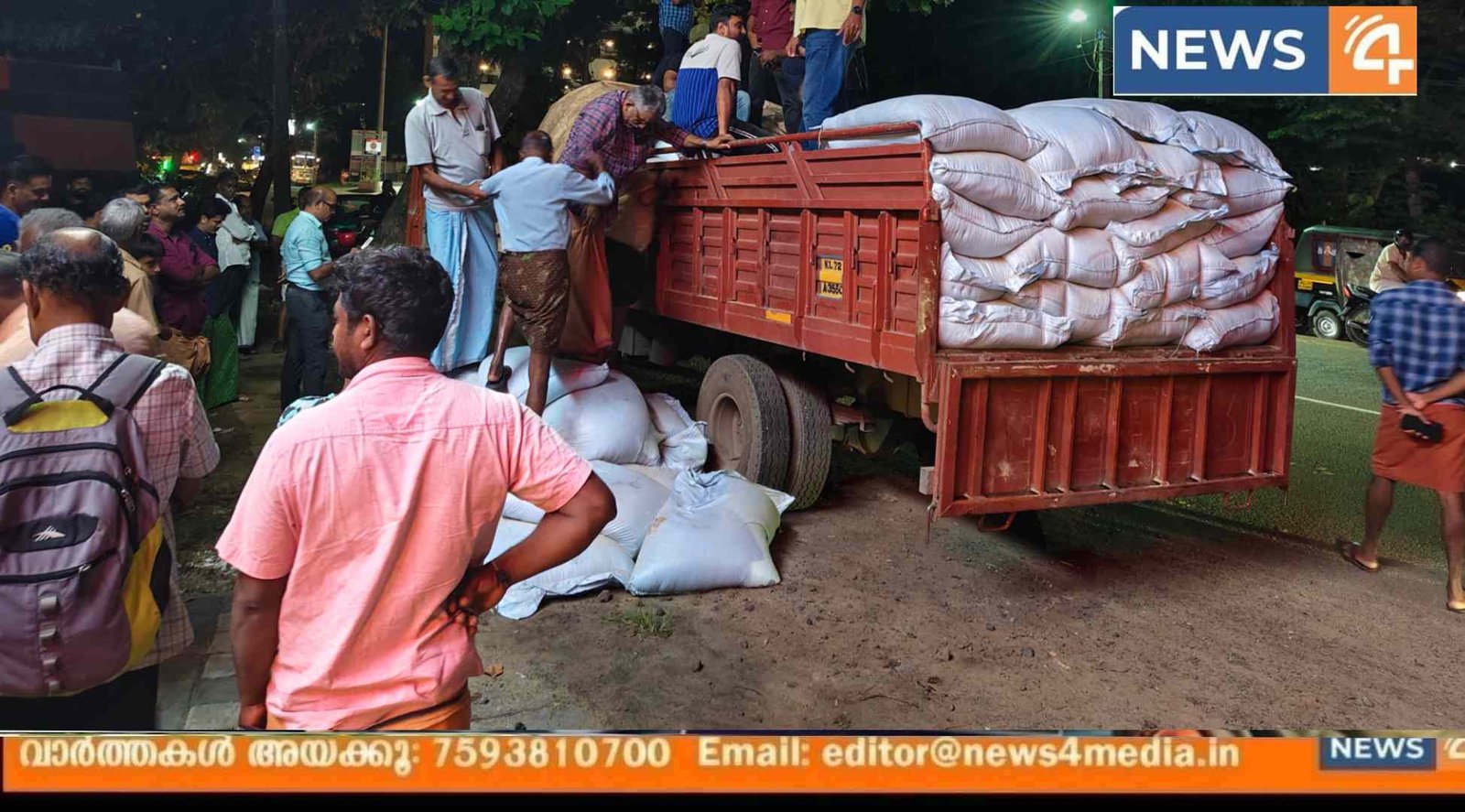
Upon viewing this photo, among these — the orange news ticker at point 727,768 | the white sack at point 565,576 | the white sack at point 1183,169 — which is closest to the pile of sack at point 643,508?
the white sack at point 565,576

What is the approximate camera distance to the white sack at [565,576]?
4.19m

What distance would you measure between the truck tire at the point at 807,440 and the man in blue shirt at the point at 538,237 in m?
1.22

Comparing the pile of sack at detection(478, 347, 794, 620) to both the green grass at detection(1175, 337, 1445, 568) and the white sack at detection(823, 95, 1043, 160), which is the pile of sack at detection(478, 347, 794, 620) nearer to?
the white sack at detection(823, 95, 1043, 160)

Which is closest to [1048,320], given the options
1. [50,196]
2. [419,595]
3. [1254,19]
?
[1254,19]

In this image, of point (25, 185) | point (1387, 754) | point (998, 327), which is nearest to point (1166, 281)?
point (998, 327)

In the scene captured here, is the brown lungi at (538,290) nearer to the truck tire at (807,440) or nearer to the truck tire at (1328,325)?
the truck tire at (807,440)

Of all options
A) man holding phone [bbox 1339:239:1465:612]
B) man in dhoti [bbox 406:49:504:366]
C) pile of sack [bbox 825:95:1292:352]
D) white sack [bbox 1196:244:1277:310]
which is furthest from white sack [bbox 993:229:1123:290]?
man in dhoti [bbox 406:49:504:366]

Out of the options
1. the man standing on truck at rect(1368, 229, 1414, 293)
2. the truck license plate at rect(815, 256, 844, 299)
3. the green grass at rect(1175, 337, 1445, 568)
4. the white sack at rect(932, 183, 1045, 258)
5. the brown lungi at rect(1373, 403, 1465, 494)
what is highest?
the man standing on truck at rect(1368, 229, 1414, 293)

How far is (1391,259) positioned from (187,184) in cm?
1110

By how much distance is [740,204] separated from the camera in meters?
5.45

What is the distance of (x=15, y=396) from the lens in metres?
1.92

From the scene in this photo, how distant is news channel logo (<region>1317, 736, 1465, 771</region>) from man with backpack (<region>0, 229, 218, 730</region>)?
2.72 m

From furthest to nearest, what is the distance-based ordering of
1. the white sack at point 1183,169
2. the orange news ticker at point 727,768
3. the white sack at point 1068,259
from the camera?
1. the white sack at point 1183,169
2. the white sack at point 1068,259
3. the orange news ticker at point 727,768

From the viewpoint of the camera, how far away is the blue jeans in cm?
586
